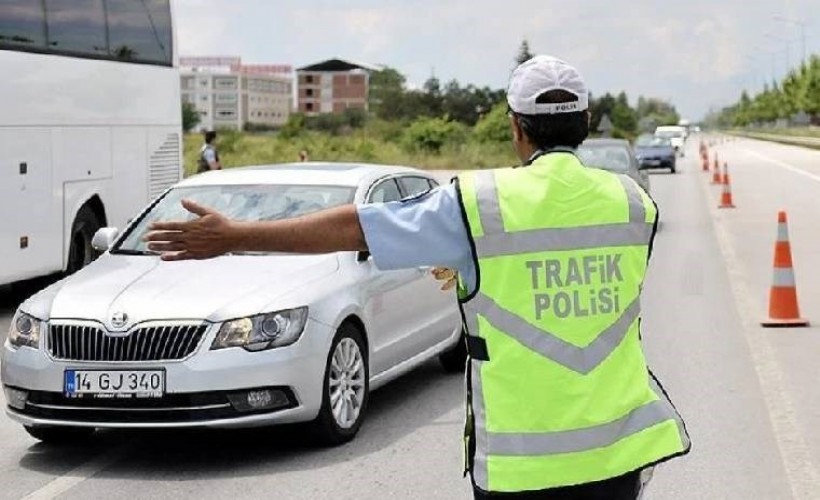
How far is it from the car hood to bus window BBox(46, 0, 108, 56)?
6.71m

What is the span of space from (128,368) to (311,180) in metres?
2.20

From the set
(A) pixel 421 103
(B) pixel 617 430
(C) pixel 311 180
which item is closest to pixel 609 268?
(B) pixel 617 430

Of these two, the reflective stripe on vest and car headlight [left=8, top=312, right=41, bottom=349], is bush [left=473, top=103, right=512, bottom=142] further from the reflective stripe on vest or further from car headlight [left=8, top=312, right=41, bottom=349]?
the reflective stripe on vest

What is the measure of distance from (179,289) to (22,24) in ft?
22.8

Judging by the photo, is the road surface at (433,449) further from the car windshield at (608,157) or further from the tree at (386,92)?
the tree at (386,92)

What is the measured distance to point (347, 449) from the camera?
751 cm

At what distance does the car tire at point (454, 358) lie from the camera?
9758 millimetres

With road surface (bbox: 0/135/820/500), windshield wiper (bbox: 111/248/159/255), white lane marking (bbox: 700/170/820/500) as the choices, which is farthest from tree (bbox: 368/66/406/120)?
windshield wiper (bbox: 111/248/159/255)

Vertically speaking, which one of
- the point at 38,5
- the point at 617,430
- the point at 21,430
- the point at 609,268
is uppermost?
the point at 38,5

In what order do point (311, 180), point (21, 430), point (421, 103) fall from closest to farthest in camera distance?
point (21, 430), point (311, 180), point (421, 103)

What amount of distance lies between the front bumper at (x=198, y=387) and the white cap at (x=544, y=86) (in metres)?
4.06

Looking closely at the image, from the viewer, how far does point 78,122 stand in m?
14.9

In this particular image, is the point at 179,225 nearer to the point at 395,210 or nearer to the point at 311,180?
the point at 395,210

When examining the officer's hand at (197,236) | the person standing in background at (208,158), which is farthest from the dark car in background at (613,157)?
the officer's hand at (197,236)
